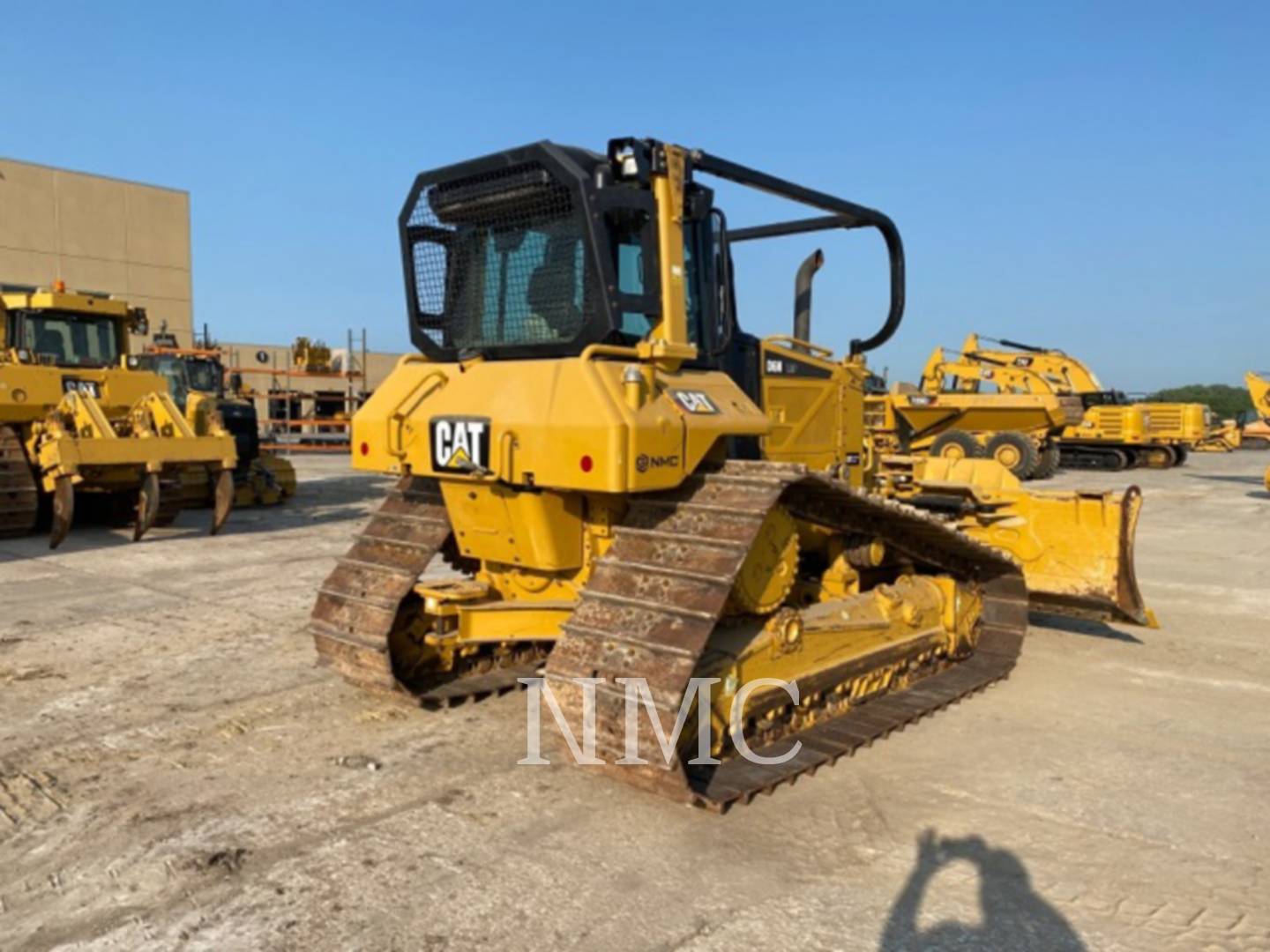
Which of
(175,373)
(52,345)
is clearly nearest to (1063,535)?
(52,345)

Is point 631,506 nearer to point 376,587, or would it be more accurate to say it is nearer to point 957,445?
point 376,587

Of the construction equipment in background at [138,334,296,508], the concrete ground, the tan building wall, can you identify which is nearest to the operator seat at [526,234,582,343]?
the concrete ground

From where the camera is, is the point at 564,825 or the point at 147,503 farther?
the point at 147,503

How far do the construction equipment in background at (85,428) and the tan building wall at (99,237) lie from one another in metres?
24.3

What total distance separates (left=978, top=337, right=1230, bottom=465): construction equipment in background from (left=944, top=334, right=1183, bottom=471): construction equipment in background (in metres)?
0.03

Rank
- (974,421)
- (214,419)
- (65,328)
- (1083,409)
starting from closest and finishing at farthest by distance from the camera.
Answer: (214,419) < (65,328) < (974,421) < (1083,409)

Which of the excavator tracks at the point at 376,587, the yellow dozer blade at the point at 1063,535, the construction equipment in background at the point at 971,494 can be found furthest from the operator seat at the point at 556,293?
the yellow dozer blade at the point at 1063,535

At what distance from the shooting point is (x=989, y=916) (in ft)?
10.4

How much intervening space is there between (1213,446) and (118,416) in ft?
118

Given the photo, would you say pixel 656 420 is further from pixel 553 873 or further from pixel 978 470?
pixel 978 470

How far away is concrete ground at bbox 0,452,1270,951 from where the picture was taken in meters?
3.09

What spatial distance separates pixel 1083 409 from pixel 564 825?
83.1 feet

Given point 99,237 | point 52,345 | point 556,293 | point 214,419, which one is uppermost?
point 99,237

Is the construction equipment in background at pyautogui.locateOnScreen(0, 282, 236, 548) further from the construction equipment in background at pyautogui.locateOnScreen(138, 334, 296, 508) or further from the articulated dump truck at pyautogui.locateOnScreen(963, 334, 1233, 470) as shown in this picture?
the articulated dump truck at pyautogui.locateOnScreen(963, 334, 1233, 470)
